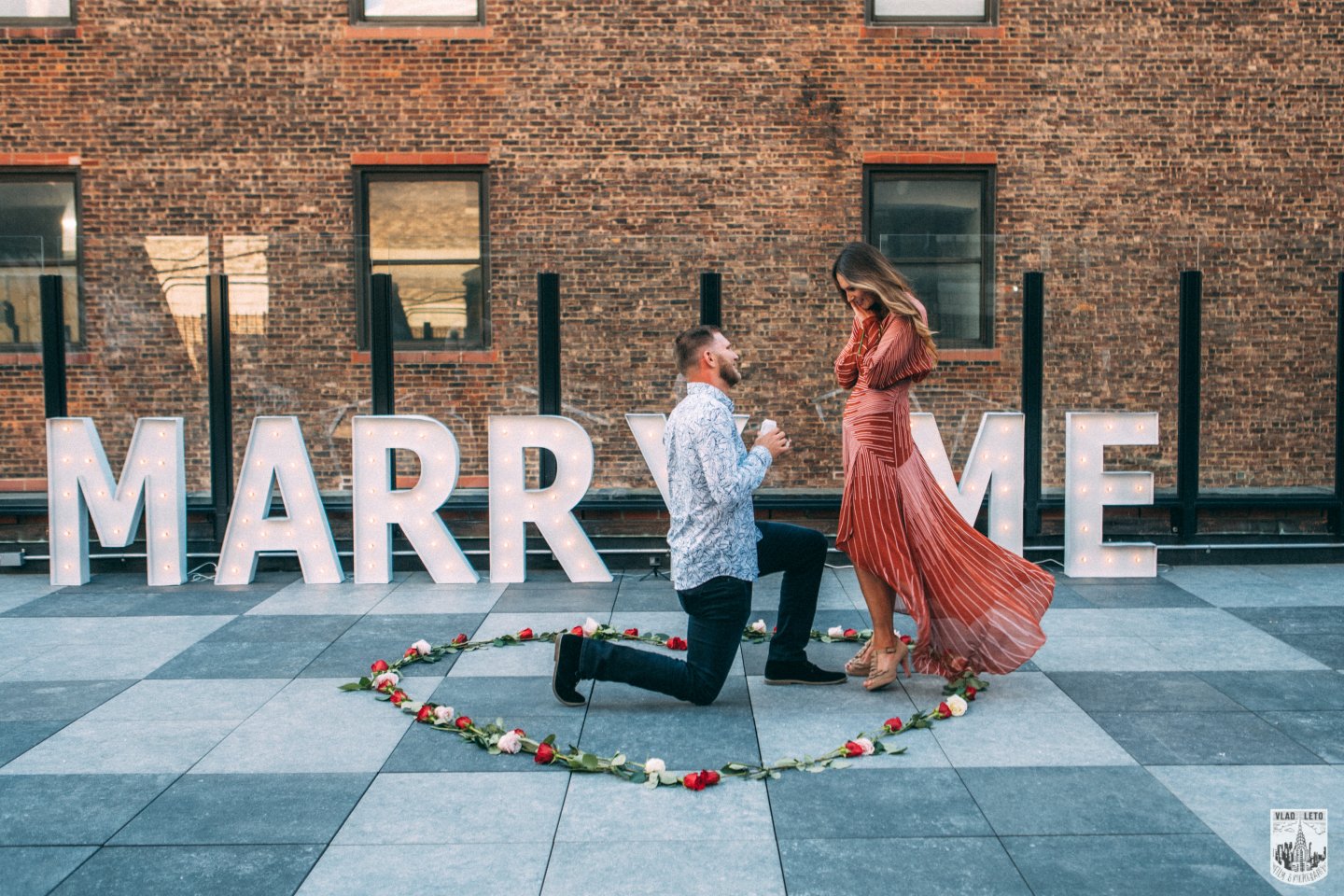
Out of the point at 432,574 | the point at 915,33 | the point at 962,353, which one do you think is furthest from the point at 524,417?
the point at 915,33

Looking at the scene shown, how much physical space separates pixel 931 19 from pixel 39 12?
961 cm

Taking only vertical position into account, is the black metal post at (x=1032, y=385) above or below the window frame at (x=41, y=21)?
below

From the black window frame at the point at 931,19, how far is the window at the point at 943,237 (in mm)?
1587

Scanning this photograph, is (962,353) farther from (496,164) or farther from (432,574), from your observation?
(496,164)

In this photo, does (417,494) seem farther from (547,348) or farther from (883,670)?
(883,670)

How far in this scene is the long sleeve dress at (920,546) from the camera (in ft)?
17.0

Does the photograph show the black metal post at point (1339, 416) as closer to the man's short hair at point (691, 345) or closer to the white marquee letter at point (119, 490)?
the man's short hair at point (691, 345)

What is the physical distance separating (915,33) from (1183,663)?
854 centimetres

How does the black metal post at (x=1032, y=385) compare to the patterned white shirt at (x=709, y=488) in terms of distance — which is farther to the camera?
the black metal post at (x=1032, y=385)

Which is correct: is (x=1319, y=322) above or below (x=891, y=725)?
above

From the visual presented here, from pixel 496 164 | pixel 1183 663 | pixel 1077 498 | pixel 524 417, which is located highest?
pixel 496 164

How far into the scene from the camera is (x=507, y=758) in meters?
4.38

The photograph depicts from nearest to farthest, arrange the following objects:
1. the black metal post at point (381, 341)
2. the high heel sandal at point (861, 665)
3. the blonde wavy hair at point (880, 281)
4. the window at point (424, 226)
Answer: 1. the blonde wavy hair at point (880, 281)
2. the high heel sandal at point (861, 665)
3. the black metal post at point (381, 341)
4. the window at point (424, 226)

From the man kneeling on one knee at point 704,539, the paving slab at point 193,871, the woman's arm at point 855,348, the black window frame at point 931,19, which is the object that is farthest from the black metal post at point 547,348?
the black window frame at point 931,19
